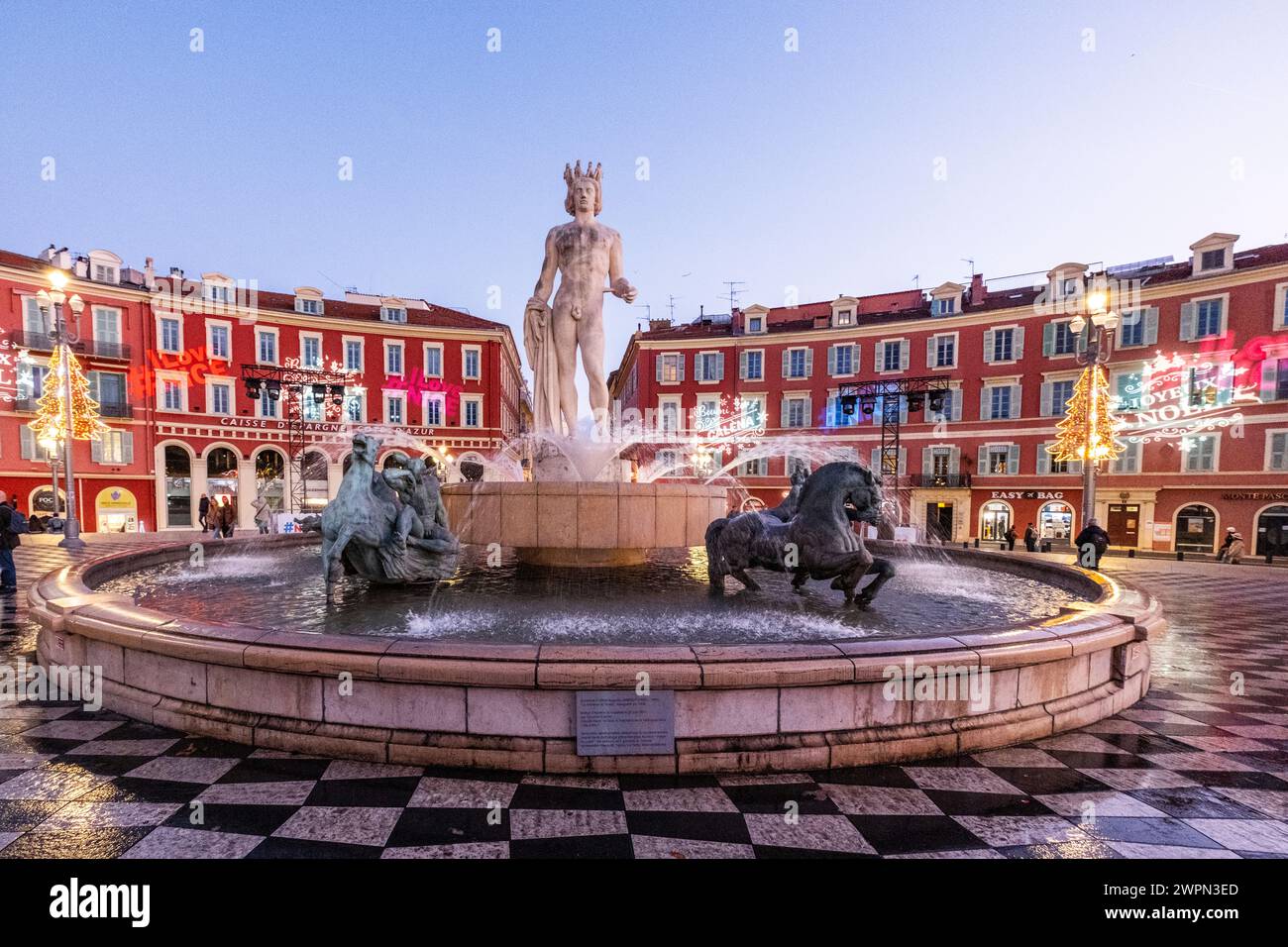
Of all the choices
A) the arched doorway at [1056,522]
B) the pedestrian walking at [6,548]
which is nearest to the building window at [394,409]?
the pedestrian walking at [6,548]

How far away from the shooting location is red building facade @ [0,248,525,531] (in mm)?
27047

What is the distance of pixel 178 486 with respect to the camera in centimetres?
3028

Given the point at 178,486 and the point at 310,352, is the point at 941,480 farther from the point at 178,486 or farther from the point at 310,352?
the point at 178,486

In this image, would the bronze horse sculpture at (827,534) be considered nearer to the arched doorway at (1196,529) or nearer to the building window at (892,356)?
the arched doorway at (1196,529)

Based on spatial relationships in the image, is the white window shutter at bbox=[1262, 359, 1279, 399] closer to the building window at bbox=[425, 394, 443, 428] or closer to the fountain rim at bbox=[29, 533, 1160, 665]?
the fountain rim at bbox=[29, 533, 1160, 665]

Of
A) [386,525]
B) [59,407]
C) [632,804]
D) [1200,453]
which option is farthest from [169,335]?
[1200,453]

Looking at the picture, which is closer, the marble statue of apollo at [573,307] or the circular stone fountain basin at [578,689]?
the circular stone fountain basin at [578,689]

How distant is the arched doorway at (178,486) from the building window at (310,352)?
7554 mm

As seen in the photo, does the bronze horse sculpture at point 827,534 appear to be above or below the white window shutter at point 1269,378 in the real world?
below

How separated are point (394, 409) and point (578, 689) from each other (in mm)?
33844

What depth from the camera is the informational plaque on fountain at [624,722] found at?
3238 mm

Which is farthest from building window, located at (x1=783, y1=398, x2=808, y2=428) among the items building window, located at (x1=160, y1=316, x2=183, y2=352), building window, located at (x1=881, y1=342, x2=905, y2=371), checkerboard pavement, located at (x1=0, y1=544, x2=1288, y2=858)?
building window, located at (x1=160, y1=316, x2=183, y2=352)

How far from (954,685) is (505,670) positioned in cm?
274
